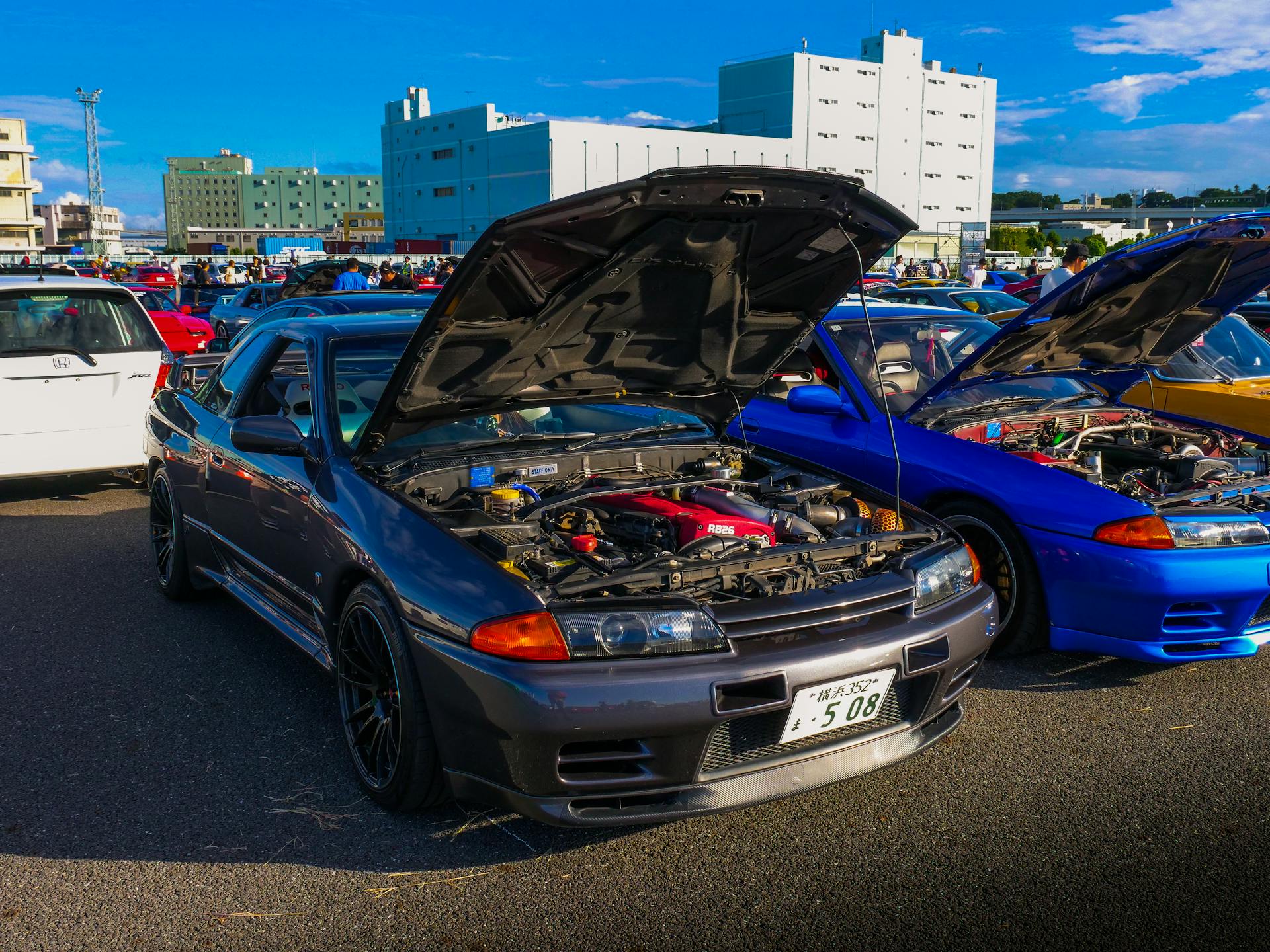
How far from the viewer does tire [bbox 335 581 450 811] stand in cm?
315

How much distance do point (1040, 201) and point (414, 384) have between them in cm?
20138

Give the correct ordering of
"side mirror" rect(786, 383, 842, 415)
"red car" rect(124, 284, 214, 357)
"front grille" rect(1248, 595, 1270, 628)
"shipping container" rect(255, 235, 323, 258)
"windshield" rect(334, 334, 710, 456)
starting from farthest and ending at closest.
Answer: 1. "shipping container" rect(255, 235, 323, 258)
2. "red car" rect(124, 284, 214, 357)
3. "side mirror" rect(786, 383, 842, 415)
4. "front grille" rect(1248, 595, 1270, 628)
5. "windshield" rect(334, 334, 710, 456)

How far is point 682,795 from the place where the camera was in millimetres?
2902

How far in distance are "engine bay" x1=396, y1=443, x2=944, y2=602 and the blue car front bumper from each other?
0.84m

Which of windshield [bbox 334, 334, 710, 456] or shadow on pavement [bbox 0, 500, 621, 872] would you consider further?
windshield [bbox 334, 334, 710, 456]

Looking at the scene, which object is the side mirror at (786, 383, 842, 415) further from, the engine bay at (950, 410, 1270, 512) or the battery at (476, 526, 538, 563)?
the battery at (476, 526, 538, 563)

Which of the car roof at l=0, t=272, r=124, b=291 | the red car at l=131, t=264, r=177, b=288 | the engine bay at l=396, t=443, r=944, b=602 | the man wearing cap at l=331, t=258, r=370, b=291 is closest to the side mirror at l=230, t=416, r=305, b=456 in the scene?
the engine bay at l=396, t=443, r=944, b=602

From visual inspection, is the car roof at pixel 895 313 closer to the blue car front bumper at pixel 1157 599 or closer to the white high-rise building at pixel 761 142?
the blue car front bumper at pixel 1157 599

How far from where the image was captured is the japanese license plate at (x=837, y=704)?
9.71ft

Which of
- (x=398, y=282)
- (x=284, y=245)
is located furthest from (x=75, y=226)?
(x=398, y=282)

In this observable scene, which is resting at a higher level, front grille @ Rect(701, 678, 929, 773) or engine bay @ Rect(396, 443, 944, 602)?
engine bay @ Rect(396, 443, 944, 602)

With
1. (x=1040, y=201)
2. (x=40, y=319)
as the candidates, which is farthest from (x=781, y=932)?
(x=1040, y=201)

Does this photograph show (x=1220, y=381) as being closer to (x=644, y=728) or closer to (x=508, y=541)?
(x=508, y=541)

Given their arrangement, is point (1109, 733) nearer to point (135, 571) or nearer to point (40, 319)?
point (135, 571)
